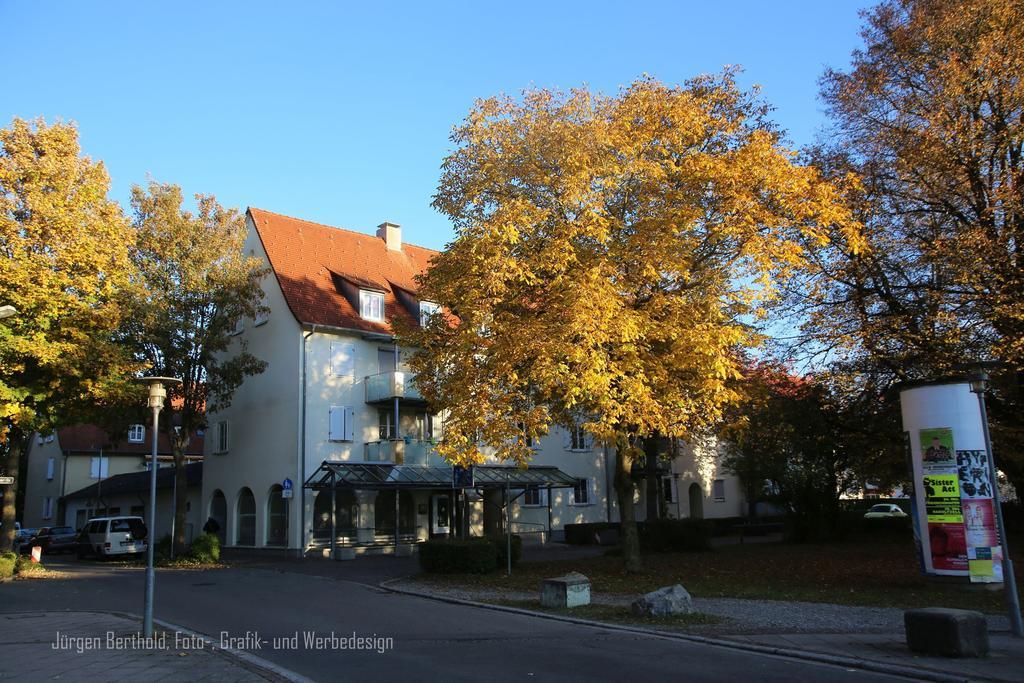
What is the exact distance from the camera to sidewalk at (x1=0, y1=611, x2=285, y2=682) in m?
8.49

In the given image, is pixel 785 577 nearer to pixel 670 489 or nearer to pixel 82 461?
pixel 670 489

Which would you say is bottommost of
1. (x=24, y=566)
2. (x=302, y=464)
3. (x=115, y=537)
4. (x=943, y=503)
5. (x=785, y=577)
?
(x=785, y=577)

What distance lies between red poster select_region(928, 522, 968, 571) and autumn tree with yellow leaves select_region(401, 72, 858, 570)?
443 cm

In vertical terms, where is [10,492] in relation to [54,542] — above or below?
above

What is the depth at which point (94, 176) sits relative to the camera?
23844mm

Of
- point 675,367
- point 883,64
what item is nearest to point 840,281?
point 883,64

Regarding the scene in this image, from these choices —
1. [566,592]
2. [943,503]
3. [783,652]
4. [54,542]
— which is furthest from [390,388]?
[54,542]

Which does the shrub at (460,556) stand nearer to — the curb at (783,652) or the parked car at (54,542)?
the curb at (783,652)

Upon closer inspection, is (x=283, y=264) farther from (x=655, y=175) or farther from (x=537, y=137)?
(x=655, y=175)

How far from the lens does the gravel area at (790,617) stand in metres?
11.6

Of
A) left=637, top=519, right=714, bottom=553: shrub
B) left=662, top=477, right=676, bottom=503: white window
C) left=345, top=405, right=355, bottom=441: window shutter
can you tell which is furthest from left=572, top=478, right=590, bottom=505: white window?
left=345, top=405, right=355, bottom=441: window shutter

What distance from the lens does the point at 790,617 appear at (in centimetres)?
1273

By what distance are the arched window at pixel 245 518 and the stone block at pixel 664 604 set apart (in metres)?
22.3

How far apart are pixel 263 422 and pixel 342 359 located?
4.06 meters
